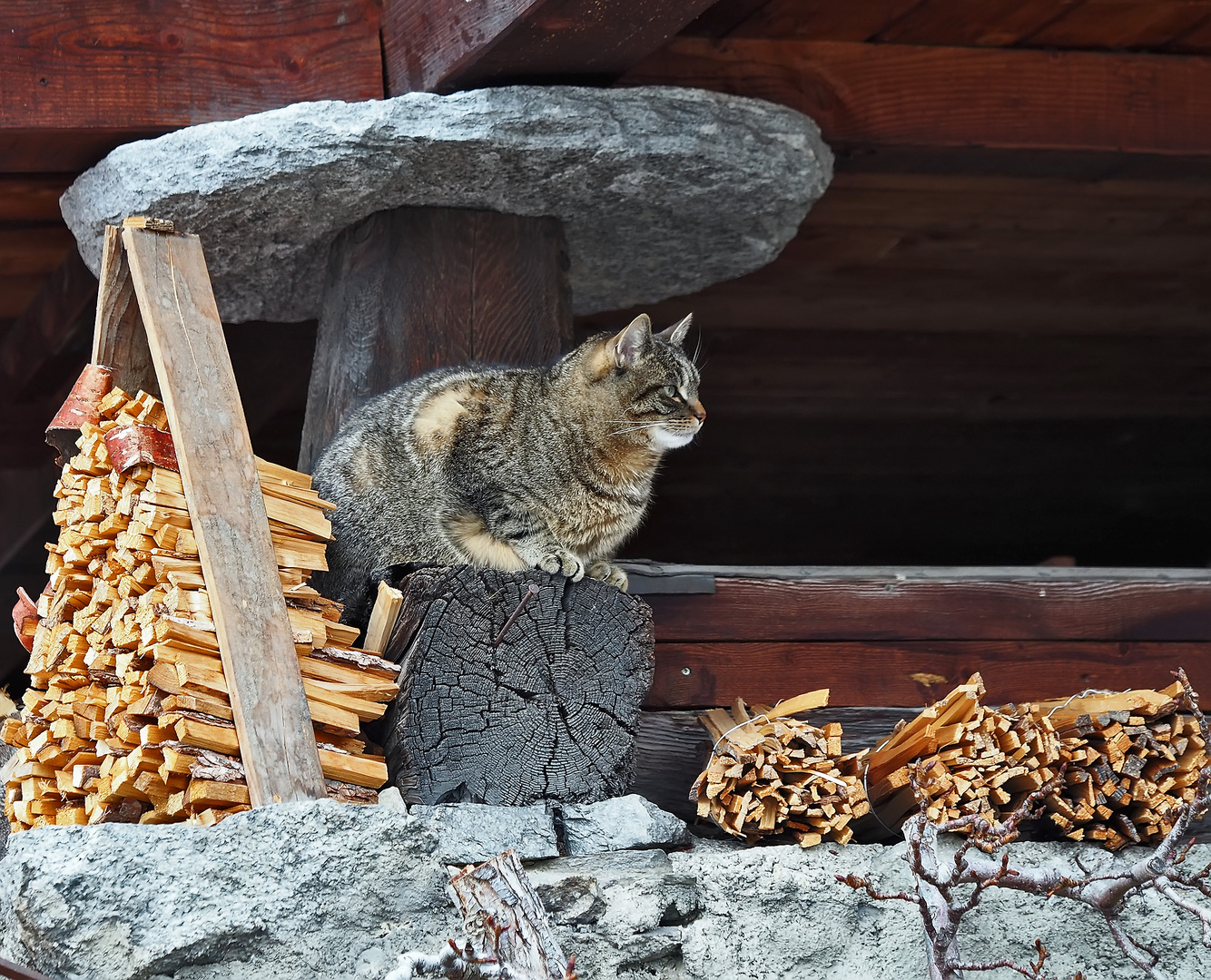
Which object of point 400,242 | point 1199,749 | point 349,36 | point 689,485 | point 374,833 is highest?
point 349,36

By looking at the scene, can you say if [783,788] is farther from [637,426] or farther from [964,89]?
[964,89]

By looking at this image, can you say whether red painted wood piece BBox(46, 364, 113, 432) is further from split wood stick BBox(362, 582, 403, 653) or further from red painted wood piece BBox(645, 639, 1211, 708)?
red painted wood piece BBox(645, 639, 1211, 708)

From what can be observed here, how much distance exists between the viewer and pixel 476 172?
3430 mm

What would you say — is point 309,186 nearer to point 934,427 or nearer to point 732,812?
point 732,812

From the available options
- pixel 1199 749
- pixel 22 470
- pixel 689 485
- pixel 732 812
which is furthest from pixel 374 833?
pixel 689 485

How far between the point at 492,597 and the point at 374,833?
573 mm

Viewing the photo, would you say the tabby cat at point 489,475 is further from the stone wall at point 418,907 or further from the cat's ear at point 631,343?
the stone wall at point 418,907

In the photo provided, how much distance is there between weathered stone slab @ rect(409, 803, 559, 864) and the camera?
2680mm

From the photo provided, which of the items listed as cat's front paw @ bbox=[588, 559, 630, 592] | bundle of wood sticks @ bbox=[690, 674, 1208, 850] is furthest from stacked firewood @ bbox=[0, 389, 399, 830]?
bundle of wood sticks @ bbox=[690, 674, 1208, 850]

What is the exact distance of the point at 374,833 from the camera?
8.44 ft

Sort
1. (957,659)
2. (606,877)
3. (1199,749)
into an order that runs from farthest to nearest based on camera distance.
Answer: (957,659) → (1199,749) → (606,877)

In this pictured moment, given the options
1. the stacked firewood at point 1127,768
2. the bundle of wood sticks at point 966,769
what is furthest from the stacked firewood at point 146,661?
the stacked firewood at point 1127,768

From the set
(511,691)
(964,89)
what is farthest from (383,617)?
(964,89)

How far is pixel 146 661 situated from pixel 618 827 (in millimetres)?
959
